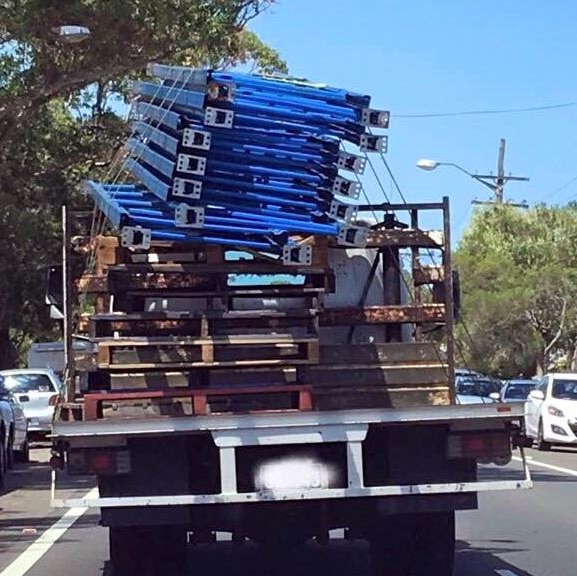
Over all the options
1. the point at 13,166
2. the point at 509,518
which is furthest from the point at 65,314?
the point at 13,166

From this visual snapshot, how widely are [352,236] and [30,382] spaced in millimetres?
21495

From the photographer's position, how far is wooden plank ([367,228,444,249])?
9.95m

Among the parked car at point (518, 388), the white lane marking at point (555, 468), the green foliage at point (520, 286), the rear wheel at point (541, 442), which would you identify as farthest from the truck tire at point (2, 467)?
the green foliage at point (520, 286)

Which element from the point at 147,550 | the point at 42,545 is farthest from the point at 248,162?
the point at 42,545

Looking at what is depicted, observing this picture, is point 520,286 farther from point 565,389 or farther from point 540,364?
point 565,389

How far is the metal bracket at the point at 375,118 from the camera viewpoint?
9.56 metres

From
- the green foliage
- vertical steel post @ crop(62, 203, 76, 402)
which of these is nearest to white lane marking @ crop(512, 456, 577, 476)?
vertical steel post @ crop(62, 203, 76, 402)

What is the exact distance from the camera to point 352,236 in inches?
378

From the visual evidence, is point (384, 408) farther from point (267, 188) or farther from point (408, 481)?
point (267, 188)

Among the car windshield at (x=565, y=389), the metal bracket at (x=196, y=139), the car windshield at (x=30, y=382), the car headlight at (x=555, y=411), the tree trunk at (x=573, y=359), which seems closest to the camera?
the metal bracket at (x=196, y=139)

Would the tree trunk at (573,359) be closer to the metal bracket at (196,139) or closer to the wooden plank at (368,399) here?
the wooden plank at (368,399)

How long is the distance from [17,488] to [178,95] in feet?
38.9

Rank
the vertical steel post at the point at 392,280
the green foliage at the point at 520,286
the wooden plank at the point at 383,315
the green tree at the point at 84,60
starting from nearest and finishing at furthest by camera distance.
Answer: the wooden plank at the point at 383,315 → the vertical steel post at the point at 392,280 → the green tree at the point at 84,60 → the green foliage at the point at 520,286

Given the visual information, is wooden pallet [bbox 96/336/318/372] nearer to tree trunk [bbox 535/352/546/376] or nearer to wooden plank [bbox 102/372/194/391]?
wooden plank [bbox 102/372/194/391]
